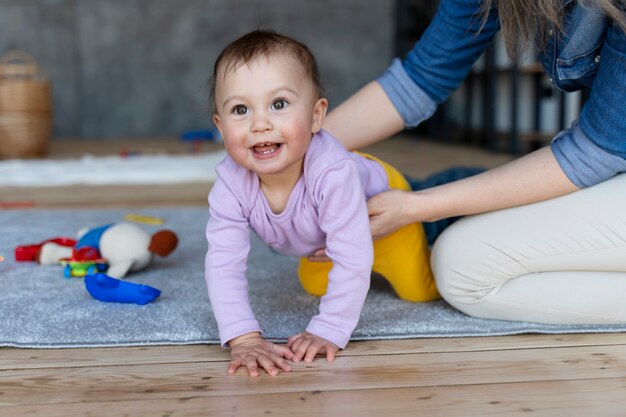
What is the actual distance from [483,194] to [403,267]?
0.65 feet

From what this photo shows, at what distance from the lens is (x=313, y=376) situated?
3.05ft

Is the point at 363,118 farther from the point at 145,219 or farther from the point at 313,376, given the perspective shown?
the point at 145,219

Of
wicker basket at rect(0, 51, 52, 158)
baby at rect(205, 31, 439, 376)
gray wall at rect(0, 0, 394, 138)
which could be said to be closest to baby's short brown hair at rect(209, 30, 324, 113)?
baby at rect(205, 31, 439, 376)

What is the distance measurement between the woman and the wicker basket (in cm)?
288

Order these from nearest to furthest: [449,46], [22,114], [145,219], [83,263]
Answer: [449,46] → [83,263] → [145,219] → [22,114]

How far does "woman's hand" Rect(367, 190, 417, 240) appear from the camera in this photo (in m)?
1.11

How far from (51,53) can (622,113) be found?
4.36 meters

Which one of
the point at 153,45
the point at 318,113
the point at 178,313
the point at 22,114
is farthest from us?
the point at 153,45

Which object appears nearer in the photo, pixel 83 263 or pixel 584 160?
pixel 584 160

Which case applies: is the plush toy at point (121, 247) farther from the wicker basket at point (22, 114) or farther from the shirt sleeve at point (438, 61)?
the wicker basket at point (22, 114)

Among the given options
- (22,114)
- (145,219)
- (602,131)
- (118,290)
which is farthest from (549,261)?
(22,114)

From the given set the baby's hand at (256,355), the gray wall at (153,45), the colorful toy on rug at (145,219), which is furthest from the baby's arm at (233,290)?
the gray wall at (153,45)

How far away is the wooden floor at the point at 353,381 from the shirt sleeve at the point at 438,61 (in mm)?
496

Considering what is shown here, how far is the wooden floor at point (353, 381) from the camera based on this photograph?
830 mm
